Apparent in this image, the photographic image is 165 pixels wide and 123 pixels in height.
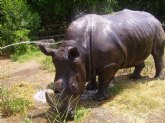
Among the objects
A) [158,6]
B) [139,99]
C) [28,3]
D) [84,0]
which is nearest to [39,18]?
[28,3]

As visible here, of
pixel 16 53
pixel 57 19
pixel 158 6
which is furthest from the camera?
pixel 158 6

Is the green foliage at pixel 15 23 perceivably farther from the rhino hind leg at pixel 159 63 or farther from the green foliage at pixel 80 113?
the green foliage at pixel 80 113

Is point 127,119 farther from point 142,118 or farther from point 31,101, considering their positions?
point 31,101

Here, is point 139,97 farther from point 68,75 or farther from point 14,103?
point 14,103

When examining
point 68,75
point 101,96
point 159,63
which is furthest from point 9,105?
point 159,63

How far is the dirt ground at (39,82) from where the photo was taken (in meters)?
6.41

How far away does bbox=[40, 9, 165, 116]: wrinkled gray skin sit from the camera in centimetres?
639

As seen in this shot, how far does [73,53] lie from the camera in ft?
21.1

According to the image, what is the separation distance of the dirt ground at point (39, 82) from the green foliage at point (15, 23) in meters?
0.60

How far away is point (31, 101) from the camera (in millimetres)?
7402

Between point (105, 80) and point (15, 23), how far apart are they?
206 inches

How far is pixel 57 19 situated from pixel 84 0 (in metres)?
1.28

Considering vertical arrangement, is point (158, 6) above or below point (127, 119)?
above

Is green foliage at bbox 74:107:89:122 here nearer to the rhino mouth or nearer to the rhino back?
the rhino mouth
